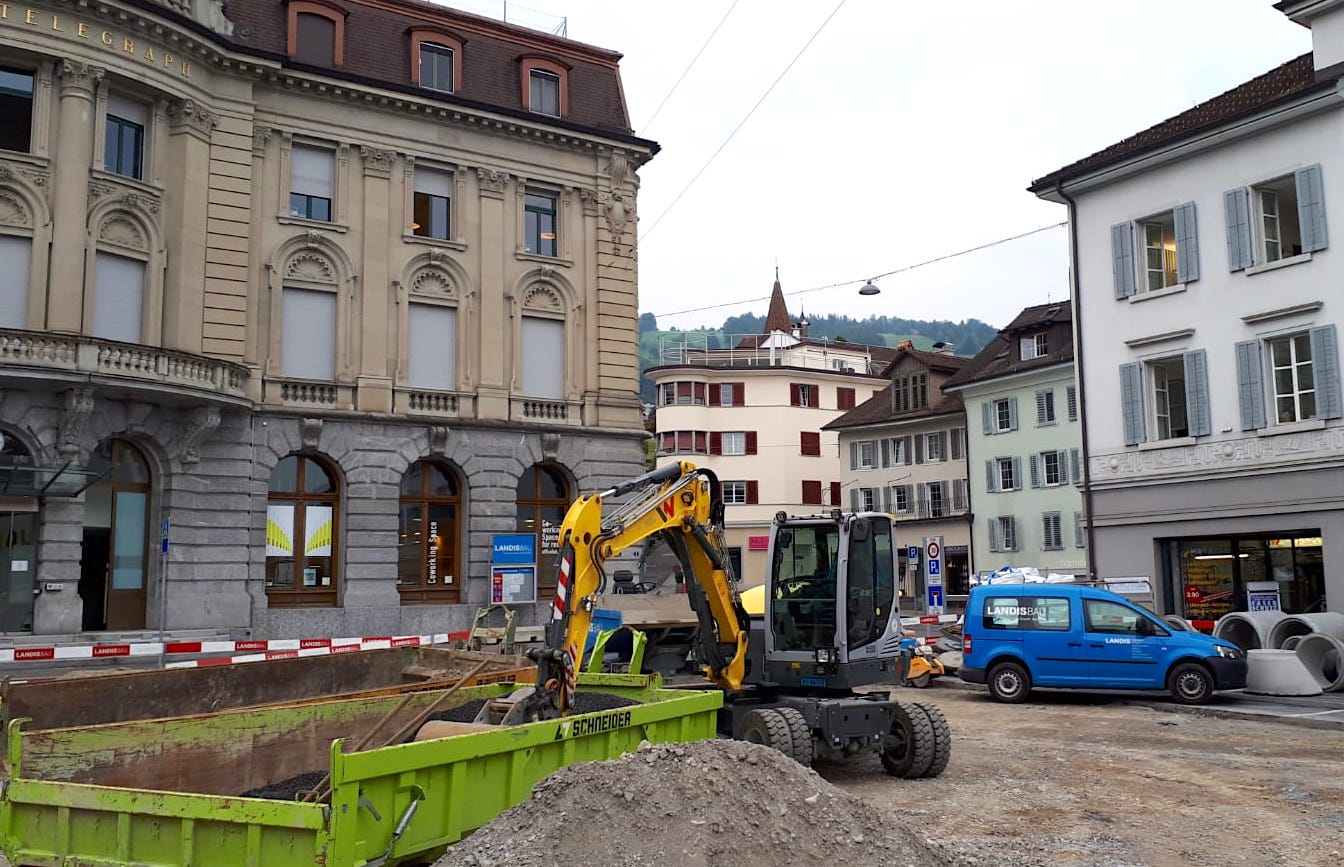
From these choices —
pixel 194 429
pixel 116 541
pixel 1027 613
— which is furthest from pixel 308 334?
pixel 1027 613

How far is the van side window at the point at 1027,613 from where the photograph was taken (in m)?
18.6

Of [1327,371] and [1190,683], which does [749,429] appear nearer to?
[1327,371]

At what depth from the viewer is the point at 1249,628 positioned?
2084cm

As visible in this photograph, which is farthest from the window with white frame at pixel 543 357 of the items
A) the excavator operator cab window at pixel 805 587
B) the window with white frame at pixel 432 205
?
the excavator operator cab window at pixel 805 587

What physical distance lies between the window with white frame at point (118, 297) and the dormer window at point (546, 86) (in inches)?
450

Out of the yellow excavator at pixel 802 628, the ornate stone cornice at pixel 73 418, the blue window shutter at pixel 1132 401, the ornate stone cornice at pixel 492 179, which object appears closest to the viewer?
the yellow excavator at pixel 802 628

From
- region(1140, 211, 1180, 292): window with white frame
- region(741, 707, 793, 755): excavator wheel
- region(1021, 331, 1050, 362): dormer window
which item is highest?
region(1021, 331, 1050, 362): dormer window

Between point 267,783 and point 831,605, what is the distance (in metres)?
6.22

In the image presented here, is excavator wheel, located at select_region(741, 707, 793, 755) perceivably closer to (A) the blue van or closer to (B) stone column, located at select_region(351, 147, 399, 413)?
(A) the blue van

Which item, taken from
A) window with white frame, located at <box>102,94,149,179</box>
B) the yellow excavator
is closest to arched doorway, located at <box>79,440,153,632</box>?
window with white frame, located at <box>102,94,149,179</box>

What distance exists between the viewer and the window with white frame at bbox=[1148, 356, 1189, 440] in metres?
24.6

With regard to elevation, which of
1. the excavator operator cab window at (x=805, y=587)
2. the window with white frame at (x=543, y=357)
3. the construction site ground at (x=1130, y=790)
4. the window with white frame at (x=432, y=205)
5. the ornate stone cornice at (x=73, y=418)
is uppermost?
the window with white frame at (x=432, y=205)

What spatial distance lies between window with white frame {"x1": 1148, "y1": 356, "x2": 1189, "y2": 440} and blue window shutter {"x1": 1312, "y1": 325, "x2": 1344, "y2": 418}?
316 centimetres

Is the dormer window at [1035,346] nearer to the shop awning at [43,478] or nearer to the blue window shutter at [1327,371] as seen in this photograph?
the blue window shutter at [1327,371]
